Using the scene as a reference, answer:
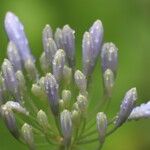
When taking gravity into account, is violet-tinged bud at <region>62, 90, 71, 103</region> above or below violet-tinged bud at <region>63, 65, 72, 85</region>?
below

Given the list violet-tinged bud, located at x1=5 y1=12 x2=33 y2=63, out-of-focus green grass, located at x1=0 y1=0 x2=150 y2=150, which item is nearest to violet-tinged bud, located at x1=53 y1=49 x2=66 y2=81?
violet-tinged bud, located at x1=5 y1=12 x2=33 y2=63

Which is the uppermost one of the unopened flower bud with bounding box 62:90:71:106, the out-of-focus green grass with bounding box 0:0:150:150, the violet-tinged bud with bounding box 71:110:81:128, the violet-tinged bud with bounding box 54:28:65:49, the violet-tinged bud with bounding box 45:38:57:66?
the out-of-focus green grass with bounding box 0:0:150:150

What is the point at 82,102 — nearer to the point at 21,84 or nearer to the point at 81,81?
the point at 81,81

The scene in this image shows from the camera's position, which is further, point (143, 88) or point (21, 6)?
point (21, 6)

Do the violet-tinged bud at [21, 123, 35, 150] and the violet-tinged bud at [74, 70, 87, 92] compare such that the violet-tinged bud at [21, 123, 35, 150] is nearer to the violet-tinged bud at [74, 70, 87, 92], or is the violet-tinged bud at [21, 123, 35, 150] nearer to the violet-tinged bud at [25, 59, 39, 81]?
the violet-tinged bud at [74, 70, 87, 92]

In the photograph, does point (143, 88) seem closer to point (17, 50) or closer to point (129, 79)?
point (129, 79)

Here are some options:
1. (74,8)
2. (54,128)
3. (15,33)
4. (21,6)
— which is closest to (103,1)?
(74,8)
